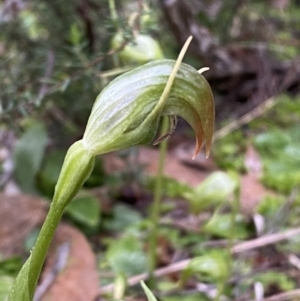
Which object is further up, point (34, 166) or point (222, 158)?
point (34, 166)

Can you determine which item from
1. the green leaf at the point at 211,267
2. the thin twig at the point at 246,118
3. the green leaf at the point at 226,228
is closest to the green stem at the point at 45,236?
the green leaf at the point at 211,267

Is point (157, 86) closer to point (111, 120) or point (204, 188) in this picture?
point (111, 120)

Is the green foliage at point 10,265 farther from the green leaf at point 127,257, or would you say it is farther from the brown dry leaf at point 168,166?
the brown dry leaf at point 168,166

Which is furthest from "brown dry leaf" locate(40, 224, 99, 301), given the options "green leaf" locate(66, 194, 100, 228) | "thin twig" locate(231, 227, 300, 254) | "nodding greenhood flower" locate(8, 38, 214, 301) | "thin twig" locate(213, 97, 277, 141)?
"thin twig" locate(213, 97, 277, 141)

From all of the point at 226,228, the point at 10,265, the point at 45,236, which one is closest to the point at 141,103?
the point at 45,236

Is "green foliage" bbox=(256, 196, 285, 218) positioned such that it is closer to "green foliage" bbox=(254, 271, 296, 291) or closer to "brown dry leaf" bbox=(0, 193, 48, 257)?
→ "green foliage" bbox=(254, 271, 296, 291)

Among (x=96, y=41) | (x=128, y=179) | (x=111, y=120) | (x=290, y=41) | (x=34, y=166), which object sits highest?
(x=111, y=120)

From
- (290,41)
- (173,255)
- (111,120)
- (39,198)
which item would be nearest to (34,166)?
(39,198)

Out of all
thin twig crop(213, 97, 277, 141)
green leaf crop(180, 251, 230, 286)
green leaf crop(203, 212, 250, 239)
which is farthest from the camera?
thin twig crop(213, 97, 277, 141)
